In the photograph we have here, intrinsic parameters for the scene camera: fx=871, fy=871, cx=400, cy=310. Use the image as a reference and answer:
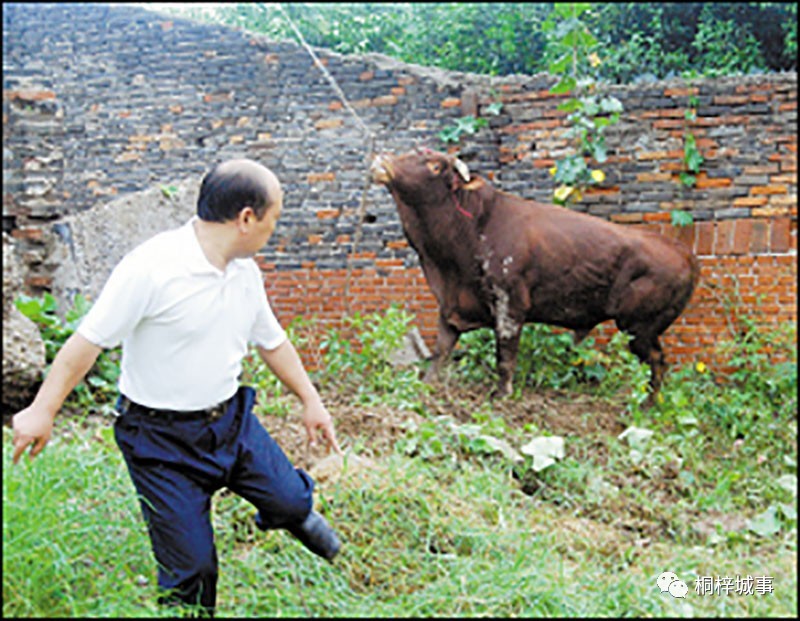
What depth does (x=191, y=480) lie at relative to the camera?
2.82 metres

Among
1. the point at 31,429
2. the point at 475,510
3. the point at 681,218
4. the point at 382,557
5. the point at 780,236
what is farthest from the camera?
the point at 681,218

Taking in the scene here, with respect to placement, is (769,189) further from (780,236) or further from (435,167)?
(435,167)

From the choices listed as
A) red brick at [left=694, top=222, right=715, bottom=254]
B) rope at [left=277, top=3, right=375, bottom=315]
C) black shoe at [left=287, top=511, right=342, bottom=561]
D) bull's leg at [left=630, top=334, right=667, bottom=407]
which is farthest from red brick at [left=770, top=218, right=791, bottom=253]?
black shoe at [left=287, top=511, right=342, bottom=561]

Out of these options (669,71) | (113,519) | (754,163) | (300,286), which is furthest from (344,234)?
(113,519)

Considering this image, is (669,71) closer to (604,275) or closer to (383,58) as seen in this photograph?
(383,58)

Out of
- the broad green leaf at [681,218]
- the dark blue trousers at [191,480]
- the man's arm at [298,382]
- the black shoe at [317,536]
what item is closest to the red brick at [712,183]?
the broad green leaf at [681,218]

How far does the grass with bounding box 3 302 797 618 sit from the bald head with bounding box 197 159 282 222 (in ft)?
3.72

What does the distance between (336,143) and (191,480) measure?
5.63 m

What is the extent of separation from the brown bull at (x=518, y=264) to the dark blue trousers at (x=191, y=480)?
3744 millimetres

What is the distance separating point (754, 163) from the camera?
7137 millimetres

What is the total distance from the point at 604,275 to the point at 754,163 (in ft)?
5.67

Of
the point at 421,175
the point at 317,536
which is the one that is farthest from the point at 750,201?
the point at 317,536

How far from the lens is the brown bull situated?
648 centimetres

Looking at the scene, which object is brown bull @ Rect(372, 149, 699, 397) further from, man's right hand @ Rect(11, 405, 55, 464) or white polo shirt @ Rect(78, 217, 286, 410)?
man's right hand @ Rect(11, 405, 55, 464)
